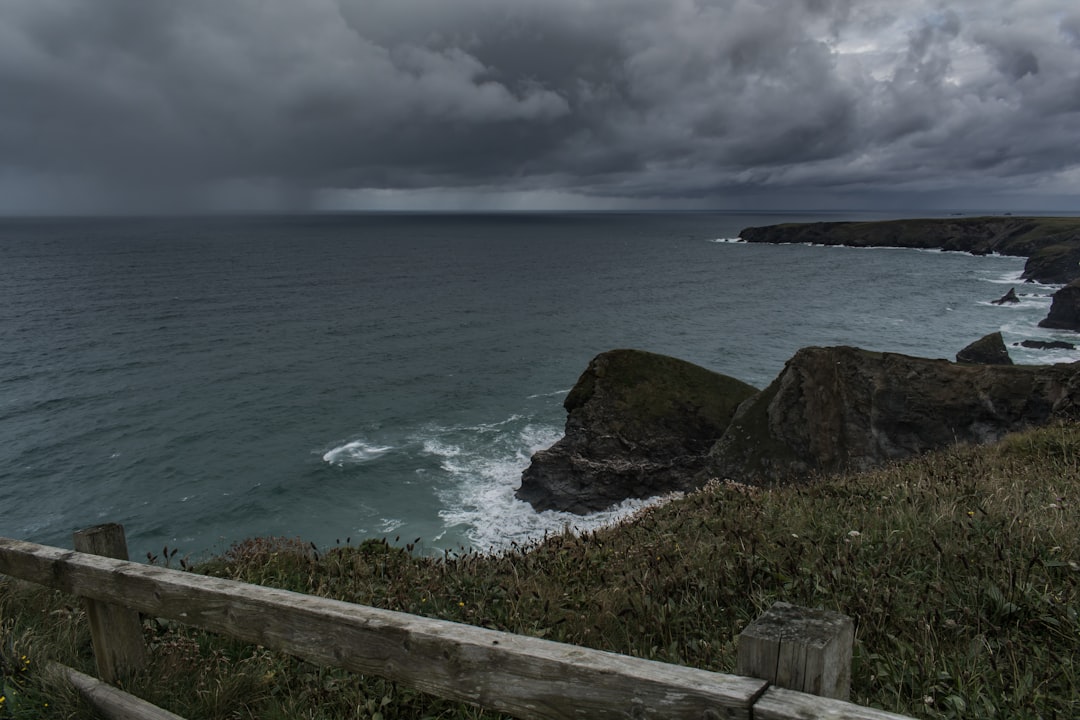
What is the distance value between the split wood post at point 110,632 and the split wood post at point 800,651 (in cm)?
409

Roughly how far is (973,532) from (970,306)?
79912mm

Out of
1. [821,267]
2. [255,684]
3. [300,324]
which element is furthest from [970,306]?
[255,684]

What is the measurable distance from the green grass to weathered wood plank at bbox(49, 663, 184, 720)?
4.9 inches

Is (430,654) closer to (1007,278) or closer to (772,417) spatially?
(772,417)

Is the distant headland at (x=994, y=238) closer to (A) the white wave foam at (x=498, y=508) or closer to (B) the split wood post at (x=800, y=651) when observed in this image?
(A) the white wave foam at (x=498, y=508)

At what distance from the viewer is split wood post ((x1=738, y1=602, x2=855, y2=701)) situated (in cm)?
214

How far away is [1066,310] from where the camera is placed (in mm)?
57938

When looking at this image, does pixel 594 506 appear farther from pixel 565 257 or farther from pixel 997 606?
pixel 565 257

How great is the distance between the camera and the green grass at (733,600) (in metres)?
4.10

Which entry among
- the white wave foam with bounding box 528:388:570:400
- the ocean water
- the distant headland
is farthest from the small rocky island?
the distant headland

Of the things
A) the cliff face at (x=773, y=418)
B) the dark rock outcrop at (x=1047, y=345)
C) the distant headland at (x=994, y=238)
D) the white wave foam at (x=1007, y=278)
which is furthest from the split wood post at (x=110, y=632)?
the white wave foam at (x=1007, y=278)

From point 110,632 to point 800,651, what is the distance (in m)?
4.48

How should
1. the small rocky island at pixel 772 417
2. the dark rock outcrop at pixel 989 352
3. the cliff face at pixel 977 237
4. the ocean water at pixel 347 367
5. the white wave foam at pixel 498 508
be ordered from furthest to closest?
the cliff face at pixel 977 237
the dark rock outcrop at pixel 989 352
the ocean water at pixel 347 367
the white wave foam at pixel 498 508
the small rocky island at pixel 772 417

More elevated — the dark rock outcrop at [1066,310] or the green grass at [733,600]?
the green grass at [733,600]
